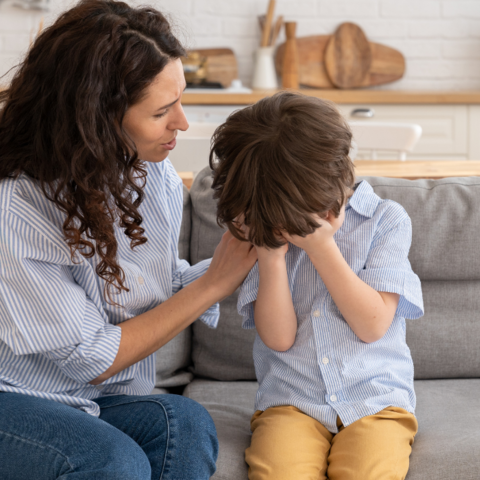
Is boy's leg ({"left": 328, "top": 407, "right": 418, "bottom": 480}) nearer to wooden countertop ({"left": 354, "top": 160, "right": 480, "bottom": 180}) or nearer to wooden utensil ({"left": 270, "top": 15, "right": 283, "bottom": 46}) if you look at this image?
wooden countertop ({"left": 354, "top": 160, "right": 480, "bottom": 180})

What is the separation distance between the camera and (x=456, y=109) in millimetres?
3240

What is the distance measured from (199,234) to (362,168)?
0.61 metres

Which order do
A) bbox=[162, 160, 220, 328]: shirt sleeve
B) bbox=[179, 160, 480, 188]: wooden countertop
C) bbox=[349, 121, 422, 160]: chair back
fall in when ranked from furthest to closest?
bbox=[349, 121, 422, 160]: chair back
bbox=[179, 160, 480, 188]: wooden countertop
bbox=[162, 160, 220, 328]: shirt sleeve

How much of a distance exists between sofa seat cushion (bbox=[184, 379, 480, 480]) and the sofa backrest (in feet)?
0.15

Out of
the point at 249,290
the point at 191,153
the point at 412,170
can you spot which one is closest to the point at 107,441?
the point at 249,290

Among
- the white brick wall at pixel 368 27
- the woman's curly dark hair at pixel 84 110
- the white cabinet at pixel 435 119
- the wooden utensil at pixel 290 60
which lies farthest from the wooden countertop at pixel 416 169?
the white brick wall at pixel 368 27

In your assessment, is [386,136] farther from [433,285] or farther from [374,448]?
[374,448]

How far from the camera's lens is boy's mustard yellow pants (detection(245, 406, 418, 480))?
99cm

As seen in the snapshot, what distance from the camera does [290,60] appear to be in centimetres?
339

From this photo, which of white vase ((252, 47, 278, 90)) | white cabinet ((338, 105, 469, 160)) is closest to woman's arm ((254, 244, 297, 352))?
white cabinet ((338, 105, 469, 160))

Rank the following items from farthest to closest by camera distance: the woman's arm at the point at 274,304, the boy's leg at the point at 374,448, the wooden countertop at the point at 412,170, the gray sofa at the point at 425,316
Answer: the wooden countertop at the point at 412,170
the gray sofa at the point at 425,316
the woman's arm at the point at 274,304
the boy's leg at the point at 374,448

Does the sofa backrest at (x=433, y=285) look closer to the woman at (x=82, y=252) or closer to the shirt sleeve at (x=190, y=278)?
the shirt sleeve at (x=190, y=278)

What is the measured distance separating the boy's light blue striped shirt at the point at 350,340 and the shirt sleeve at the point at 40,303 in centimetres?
33

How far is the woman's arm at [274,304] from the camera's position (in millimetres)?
1082
